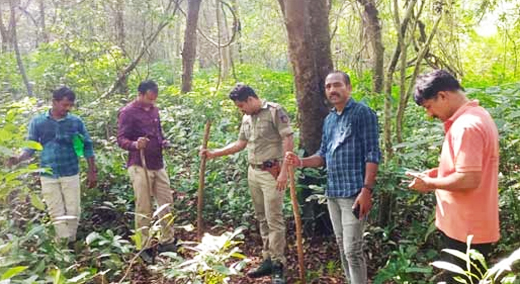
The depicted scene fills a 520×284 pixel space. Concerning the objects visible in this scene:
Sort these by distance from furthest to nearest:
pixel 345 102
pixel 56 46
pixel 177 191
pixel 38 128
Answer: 1. pixel 56 46
2. pixel 177 191
3. pixel 38 128
4. pixel 345 102

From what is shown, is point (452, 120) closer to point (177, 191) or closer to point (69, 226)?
point (69, 226)

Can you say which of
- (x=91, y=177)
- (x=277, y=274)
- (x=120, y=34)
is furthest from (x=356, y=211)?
(x=120, y=34)

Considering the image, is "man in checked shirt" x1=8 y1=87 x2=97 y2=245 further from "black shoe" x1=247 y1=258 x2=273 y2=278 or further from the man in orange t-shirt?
the man in orange t-shirt

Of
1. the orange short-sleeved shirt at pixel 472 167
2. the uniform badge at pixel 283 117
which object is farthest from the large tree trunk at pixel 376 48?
the orange short-sleeved shirt at pixel 472 167

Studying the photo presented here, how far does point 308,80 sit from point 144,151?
1824 millimetres

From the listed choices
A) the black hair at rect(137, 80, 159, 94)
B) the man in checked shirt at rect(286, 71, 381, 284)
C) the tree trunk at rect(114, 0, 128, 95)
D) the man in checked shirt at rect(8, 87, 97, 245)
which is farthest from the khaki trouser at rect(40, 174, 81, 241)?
the tree trunk at rect(114, 0, 128, 95)

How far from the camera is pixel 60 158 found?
511 cm

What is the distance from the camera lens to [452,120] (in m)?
2.68

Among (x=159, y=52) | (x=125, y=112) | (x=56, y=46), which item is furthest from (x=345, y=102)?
(x=159, y=52)

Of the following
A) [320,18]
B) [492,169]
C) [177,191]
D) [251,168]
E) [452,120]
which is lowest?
[177,191]

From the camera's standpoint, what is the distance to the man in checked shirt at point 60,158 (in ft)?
16.6

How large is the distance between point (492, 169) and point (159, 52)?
24.7 m

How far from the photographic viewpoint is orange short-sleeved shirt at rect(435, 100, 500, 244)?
2.50m

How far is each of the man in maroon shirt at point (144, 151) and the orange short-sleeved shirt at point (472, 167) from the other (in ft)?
10.2
